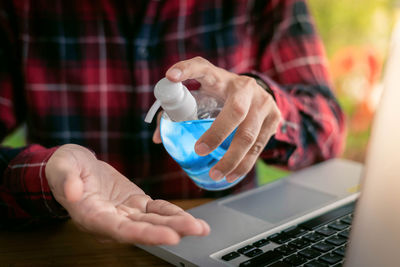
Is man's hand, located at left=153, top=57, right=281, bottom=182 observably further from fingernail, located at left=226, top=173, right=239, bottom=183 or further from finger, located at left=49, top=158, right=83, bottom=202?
finger, located at left=49, top=158, right=83, bottom=202

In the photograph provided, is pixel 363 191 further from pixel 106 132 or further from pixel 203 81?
pixel 106 132

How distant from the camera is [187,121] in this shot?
1.37ft

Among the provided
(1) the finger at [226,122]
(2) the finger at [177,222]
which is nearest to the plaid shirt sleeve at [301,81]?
(1) the finger at [226,122]

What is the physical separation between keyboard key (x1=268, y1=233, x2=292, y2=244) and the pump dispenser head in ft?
0.49

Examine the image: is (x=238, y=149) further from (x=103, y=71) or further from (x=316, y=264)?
(x=103, y=71)

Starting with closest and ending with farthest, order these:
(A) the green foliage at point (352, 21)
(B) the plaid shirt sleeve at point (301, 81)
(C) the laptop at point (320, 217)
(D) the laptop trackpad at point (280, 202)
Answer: (C) the laptop at point (320, 217) → (D) the laptop trackpad at point (280, 202) → (B) the plaid shirt sleeve at point (301, 81) → (A) the green foliage at point (352, 21)

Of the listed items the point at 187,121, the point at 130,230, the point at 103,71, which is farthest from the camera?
the point at 103,71

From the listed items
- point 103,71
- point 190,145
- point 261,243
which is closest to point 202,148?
point 190,145

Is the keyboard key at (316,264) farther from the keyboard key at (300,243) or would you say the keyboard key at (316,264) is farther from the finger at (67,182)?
the finger at (67,182)

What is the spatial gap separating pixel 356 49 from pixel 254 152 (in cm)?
134

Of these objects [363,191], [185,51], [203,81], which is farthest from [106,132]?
[363,191]

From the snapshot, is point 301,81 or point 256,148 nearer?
point 256,148

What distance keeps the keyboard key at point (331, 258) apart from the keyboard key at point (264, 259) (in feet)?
0.13

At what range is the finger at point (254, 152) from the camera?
49 centimetres
